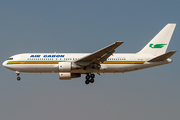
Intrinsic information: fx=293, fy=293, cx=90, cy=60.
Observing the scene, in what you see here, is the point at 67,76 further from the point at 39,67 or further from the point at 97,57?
the point at 97,57

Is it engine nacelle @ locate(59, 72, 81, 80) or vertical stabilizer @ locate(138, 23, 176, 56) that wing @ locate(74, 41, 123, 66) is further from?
vertical stabilizer @ locate(138, 23, 176, 56)

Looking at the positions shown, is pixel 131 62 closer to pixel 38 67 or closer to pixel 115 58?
pixel 115 58

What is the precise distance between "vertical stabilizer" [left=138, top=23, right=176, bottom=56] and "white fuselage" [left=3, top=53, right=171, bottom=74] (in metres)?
1.85

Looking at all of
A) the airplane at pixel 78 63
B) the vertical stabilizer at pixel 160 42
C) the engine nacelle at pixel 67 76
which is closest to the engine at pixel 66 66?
the airplane at pixel 78 63

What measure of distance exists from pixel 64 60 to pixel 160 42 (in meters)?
15.2

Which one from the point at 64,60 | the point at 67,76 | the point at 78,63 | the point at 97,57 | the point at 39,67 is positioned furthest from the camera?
the point at 67,76

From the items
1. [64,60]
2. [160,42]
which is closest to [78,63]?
[64,60]

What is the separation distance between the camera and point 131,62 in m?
42.6

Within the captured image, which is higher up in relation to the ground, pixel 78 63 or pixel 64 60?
pixel 64 60

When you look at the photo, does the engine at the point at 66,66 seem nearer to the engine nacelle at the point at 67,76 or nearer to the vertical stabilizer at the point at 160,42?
the engine nacelle at the point at 67,76

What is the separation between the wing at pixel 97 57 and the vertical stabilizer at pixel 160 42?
778 centimetres

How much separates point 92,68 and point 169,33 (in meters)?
13.9

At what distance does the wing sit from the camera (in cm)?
3714

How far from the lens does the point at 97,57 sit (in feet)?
130
